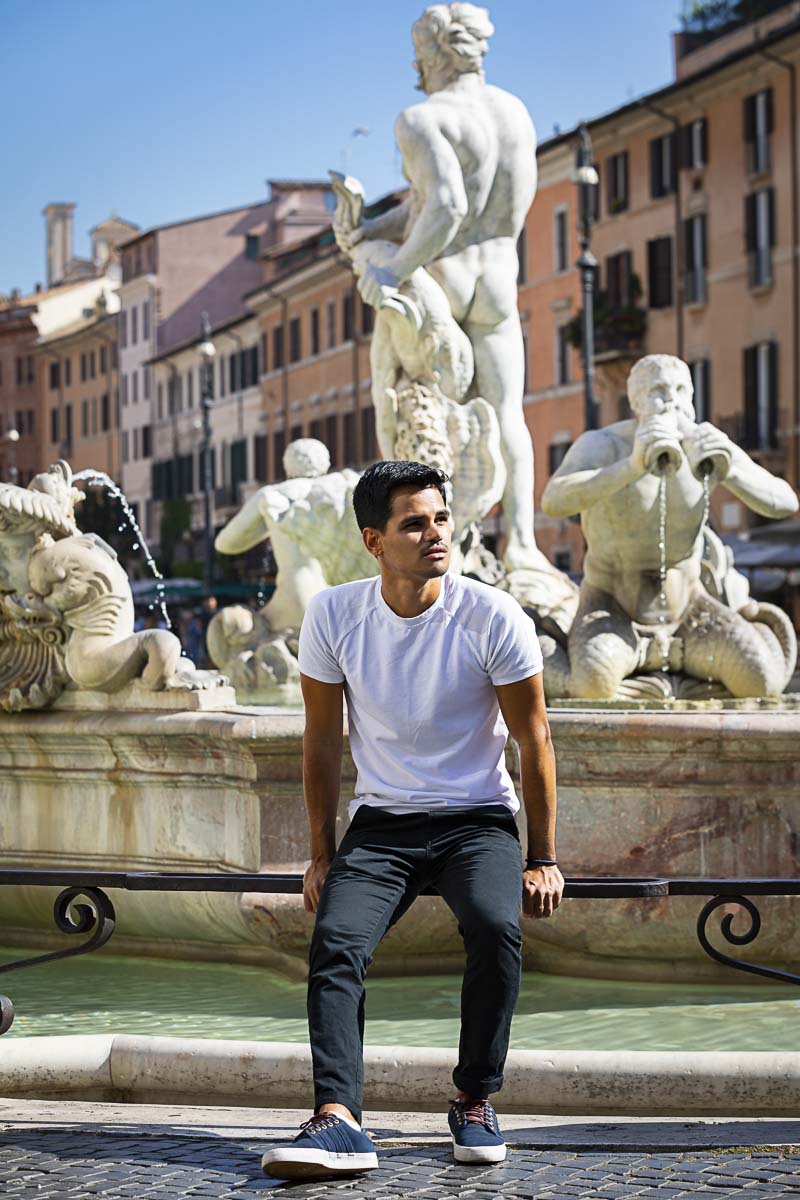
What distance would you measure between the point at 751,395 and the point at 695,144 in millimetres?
6210

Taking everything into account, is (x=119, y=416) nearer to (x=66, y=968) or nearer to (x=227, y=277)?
(x=227, y=277)

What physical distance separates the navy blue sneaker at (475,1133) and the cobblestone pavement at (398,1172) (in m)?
0.02

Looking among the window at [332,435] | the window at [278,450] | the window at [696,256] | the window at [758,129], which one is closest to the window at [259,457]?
the window at [278,450]

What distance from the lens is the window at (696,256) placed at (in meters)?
44.3

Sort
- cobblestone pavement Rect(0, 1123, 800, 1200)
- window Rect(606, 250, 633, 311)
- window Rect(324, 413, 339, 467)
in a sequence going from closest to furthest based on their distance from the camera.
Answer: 1. cobblestone pavement Rect(0, 1123, 800, 1200)
2. window Rect(606, 250, 633, 311)
3. window Rect(324, 413, 339, 467)

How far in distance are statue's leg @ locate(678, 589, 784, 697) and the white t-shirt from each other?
4.06 m

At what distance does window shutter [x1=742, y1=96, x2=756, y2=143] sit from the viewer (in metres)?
42.0

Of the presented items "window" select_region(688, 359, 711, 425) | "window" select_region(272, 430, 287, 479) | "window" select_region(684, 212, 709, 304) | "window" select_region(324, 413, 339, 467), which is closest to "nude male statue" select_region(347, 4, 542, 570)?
"window" select_region(688, 359, 711, 425)

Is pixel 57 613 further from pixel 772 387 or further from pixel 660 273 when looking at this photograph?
pixel 660 273

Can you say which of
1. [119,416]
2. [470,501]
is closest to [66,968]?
[470,501]

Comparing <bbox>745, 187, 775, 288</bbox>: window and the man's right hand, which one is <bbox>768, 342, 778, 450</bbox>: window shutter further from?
the man's right hand

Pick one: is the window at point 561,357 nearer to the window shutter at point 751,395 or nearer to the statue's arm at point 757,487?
the window shutter at point 751,395

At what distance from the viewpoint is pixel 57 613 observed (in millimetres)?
7020

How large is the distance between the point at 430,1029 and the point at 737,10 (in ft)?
142
